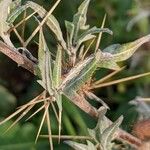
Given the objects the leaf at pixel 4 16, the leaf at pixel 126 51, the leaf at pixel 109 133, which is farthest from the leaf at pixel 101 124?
the leaf at pixel 4 16

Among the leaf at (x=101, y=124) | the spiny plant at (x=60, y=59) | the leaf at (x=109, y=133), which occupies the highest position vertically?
the spiny plant at (x=60, y=59)

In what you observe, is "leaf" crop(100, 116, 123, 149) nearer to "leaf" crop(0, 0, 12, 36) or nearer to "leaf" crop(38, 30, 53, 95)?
"leaf" crop(38, 30, 53, 95)

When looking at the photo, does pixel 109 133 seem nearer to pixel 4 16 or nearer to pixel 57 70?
pixel 57 70

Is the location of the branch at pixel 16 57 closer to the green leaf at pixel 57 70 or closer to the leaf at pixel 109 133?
the green leaf at pixel 57 70

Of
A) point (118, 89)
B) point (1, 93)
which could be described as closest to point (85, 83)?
point (1, 93)

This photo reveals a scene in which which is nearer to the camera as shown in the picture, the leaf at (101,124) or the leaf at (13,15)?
the leaf at (13,15)

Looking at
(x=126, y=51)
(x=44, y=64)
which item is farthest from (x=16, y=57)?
(x=126, y=51)

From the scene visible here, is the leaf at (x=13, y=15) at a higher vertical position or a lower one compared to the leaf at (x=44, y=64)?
higher
